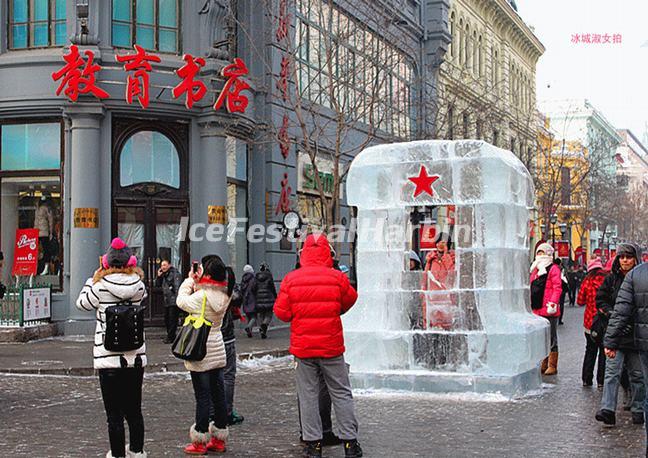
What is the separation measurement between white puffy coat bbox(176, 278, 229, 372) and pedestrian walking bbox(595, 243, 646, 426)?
3.91 meters

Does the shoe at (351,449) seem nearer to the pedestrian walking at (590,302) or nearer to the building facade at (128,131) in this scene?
the pedestrian walking at (590,302)

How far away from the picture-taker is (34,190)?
70.7 ft

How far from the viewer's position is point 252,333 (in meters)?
22.1

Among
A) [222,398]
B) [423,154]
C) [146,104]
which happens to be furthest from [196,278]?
[146,104]

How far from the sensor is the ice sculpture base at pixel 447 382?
11836 mm

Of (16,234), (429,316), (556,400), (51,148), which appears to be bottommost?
(556,400)

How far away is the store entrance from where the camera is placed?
21.6 meters

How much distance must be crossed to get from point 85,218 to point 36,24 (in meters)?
4.77

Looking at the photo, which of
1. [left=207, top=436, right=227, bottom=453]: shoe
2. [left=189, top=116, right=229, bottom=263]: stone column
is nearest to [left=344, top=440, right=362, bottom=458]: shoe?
[left=207, top=436, right=227, bottom=453]: shoe

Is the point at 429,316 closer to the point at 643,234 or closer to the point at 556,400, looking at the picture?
the point at 556,400

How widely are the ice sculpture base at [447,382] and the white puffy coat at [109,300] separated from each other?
5.32 metres

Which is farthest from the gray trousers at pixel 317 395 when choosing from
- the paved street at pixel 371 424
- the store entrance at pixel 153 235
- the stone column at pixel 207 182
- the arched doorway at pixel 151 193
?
the stone column at pixel 207 182

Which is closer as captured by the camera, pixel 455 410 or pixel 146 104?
pixel 455 410

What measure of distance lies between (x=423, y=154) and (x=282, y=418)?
416cm
